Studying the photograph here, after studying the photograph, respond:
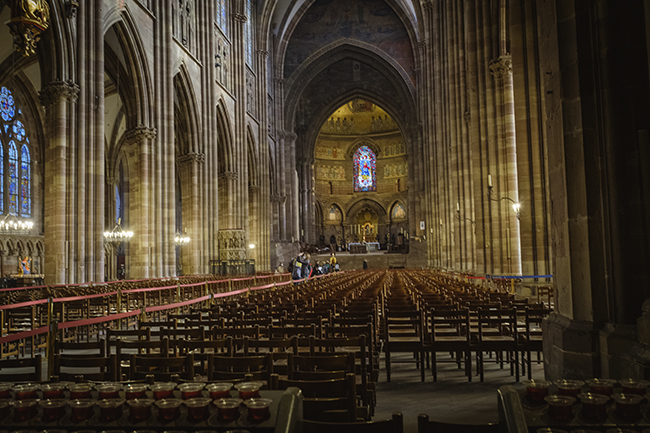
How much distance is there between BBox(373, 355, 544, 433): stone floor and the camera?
491 cm

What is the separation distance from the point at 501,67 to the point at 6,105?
88.6 feet

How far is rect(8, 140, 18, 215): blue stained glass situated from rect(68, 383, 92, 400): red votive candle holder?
30326 mm

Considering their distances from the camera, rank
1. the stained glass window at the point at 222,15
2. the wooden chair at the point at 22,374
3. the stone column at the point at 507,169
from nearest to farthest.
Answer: the wooden chair at the point at 22,374, the stone column at the point at 507,169, the stained glass window at the point at 222,15

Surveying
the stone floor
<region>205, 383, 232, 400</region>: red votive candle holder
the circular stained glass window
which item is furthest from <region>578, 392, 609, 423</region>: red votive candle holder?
the circular stained glass window

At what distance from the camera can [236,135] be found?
1409 inches

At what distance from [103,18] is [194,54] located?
371 inches

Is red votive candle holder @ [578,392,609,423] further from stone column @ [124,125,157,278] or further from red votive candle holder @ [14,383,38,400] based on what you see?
stone column @ [124,125,157,278]

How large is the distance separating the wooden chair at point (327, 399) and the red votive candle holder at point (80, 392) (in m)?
1.10

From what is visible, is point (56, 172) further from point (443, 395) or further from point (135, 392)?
point (135, 392)

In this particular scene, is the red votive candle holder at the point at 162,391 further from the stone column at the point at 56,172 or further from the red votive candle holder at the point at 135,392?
the stone column at the point at 56,172

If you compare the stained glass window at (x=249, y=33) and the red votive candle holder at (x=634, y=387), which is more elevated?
the stained glass window at (x=249, y=33)

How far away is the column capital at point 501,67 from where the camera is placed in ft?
55.5

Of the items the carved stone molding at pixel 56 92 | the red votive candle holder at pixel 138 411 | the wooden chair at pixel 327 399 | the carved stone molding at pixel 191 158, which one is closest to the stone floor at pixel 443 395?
the wooden chair at pixel 327 399

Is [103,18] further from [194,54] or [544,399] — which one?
[544,399]
